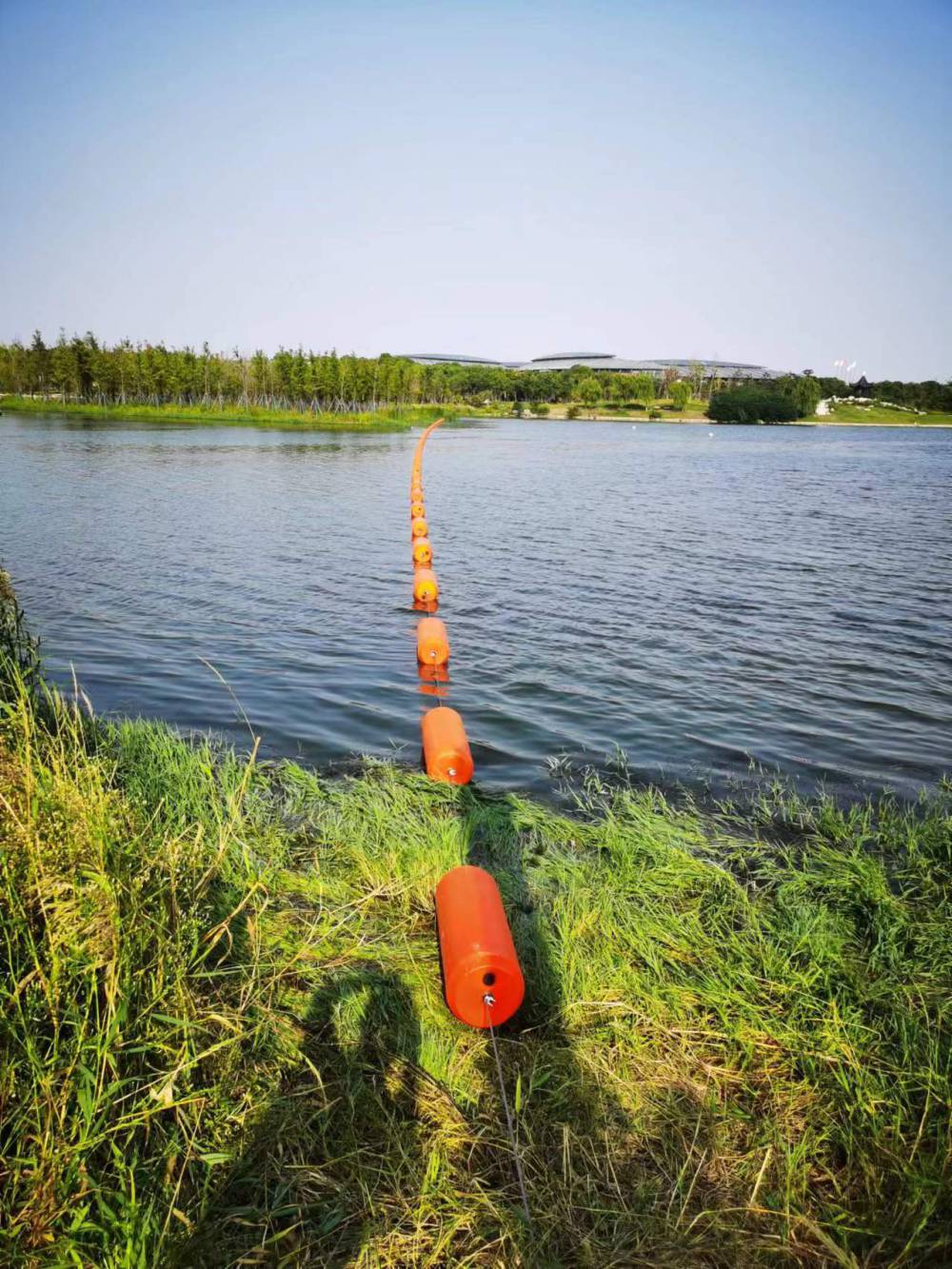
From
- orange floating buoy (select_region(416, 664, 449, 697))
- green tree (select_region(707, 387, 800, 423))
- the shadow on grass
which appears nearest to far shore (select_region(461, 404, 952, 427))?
green tree (select_region(707, 387, 800, 423))

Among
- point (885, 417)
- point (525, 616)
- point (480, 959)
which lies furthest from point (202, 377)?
point (885, 417)

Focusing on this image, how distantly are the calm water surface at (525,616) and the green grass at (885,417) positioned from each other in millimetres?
109619

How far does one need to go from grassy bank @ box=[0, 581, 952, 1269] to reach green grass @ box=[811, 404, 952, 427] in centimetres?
13699

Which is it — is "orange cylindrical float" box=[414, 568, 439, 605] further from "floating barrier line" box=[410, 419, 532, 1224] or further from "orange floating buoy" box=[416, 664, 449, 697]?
"floating barrier line" box=[410, 419, 532, 1224]

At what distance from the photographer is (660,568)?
1755 centimetres

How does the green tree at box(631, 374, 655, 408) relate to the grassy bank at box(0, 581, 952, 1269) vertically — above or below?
above

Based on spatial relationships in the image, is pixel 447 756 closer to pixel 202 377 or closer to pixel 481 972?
pixel 481 972

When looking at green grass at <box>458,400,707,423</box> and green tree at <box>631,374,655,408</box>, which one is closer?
green grass at <box>458,400,707,423</box>

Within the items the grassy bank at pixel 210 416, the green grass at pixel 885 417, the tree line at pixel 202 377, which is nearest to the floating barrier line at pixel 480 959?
the grassy bank at pixel 210 416

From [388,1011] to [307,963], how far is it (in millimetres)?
536

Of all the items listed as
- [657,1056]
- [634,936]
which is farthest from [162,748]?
[657,1056]

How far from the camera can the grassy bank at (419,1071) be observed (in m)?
2.52

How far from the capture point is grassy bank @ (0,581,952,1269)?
2.52 metres

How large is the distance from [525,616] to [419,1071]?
33.8 feet
